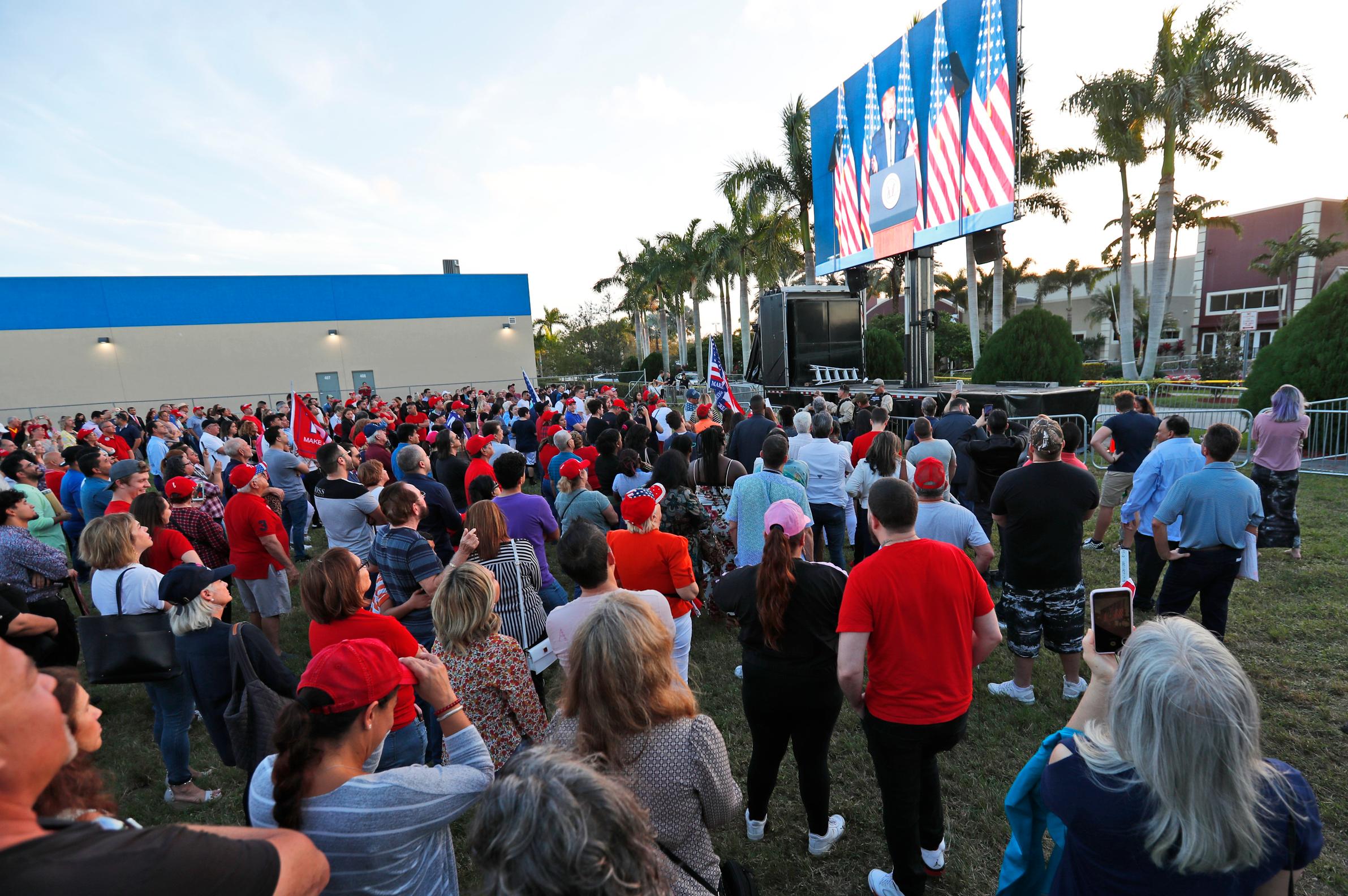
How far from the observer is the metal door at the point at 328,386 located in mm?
33000

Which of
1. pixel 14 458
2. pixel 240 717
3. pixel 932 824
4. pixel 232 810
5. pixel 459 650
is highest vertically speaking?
pixel 14 458

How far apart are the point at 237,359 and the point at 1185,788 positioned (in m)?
38.8

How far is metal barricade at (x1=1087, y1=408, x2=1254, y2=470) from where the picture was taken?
34.1 feet

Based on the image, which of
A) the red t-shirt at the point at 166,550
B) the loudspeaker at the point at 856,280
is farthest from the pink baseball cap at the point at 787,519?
the loudspeaker at the point at 856,280

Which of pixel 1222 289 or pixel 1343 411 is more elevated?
pixel 1222 289

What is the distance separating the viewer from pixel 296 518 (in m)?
8.16

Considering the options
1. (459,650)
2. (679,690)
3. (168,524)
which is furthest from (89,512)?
(679,690)

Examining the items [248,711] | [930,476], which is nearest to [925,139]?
[930,476]

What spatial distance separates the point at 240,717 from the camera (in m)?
2.70

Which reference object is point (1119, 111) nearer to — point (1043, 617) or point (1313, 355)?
point (1313, 355)

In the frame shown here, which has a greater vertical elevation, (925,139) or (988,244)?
(925,139)

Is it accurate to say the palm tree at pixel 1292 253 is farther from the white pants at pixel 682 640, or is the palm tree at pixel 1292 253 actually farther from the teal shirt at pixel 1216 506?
the white pants at pixel 682 640

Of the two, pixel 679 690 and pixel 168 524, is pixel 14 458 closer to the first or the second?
pixel 168 524

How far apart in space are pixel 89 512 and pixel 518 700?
18.9 feet
